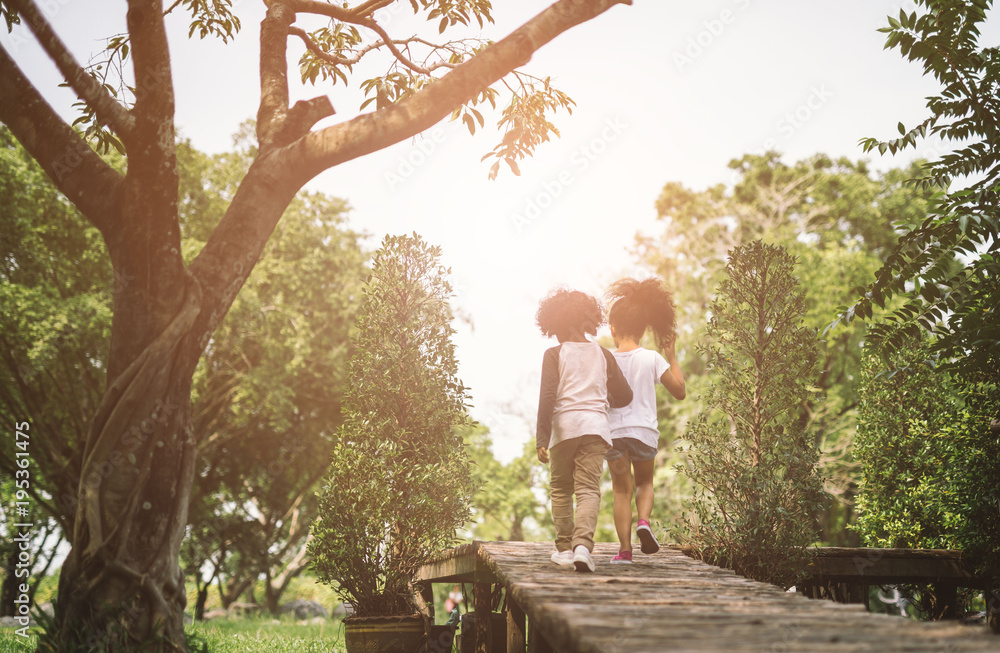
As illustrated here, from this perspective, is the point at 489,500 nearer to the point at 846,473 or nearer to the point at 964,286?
the point at 846,473

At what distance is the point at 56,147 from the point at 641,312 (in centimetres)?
484

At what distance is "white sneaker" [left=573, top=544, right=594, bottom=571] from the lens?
4797 millimetres

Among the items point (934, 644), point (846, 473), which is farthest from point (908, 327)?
point (846, 473)

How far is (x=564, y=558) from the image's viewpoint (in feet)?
16.8

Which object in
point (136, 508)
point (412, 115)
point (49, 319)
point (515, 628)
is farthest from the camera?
point (49, 319)

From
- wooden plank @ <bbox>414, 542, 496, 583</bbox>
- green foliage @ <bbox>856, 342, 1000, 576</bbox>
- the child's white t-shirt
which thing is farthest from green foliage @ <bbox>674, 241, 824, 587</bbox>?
green foliage @ <bbox>856, 342, 1000, 576</bbox>

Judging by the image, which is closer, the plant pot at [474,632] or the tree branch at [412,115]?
the tree branch at [412,115]

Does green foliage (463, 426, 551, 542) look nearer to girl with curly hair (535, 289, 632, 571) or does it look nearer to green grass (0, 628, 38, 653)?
green grass (0, 628, 38, 653)

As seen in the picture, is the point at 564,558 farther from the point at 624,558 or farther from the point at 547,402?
the point at 547,402

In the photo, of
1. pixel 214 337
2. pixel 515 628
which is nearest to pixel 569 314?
pixel 515 628

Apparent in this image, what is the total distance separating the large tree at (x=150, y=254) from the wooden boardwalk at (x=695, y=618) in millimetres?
2397

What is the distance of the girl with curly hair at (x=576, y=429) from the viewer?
508 centimetres

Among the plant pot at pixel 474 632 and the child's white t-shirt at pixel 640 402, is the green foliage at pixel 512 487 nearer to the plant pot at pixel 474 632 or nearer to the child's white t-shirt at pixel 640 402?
the plant pot at pixel 474 632

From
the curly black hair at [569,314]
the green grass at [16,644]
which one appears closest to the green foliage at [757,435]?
the curly black hair at [569,314]
